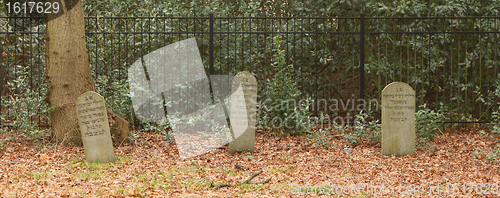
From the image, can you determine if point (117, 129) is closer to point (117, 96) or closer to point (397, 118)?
point (117, 96)

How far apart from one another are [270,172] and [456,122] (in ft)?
14.1

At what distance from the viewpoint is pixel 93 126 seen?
5.67 m

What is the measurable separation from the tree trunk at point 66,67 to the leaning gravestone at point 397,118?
172 inches

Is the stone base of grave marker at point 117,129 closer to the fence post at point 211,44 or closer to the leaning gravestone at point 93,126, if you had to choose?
the leaning gravestone at point 93,126

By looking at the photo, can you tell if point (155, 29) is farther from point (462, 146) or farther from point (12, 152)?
point (462, 146)

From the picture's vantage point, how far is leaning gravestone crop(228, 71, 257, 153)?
6.32 meters

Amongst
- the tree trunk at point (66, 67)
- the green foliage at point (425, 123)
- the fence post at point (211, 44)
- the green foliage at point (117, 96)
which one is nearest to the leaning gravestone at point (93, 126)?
the tree trunk at point (66, 67)

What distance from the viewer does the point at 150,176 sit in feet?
16.6

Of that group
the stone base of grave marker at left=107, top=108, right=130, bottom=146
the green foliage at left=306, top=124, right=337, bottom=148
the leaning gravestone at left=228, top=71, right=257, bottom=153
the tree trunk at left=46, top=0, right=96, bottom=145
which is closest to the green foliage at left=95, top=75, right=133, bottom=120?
the stone base of grave marker at left=107, top=108, right=130, bottom=146

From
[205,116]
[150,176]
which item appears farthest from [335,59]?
[150,176]

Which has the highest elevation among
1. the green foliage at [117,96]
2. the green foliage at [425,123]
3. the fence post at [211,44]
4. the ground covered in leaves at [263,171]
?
the fence post at [211,44]

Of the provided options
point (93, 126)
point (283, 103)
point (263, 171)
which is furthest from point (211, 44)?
point (263, 171)

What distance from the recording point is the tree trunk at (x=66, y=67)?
6277mm

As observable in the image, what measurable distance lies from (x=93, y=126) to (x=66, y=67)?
123 cm
